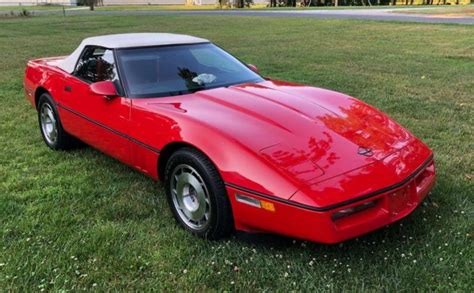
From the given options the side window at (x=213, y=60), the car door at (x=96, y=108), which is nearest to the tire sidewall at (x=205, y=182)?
the car door at (x=96, y=108)

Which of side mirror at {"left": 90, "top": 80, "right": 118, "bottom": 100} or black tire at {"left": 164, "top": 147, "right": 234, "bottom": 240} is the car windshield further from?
black tire at {"left": 164, "top": 147, "right": 234, "bottom": 240}

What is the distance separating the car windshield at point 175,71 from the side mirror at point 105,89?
0.38 feet

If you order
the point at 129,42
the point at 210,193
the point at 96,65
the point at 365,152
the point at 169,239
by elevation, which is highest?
the point at 129,42

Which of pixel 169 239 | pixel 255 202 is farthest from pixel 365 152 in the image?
pixel 169 239

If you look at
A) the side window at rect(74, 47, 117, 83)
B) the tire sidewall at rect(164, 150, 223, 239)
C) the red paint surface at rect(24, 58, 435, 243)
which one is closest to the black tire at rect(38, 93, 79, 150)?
the side window at rect(74, 47, 117, 83)

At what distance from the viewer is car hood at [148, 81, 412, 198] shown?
9.34ft

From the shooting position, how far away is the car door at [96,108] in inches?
150

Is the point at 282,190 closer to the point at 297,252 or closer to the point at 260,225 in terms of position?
the point at 260,225

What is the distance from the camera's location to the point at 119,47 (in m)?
4.15

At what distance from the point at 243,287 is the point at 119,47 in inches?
96.4

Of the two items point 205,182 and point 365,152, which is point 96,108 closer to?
point 205,182

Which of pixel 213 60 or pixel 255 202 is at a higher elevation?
pixel 213 60

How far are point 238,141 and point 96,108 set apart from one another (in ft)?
5.50

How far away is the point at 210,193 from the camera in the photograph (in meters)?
2.97
